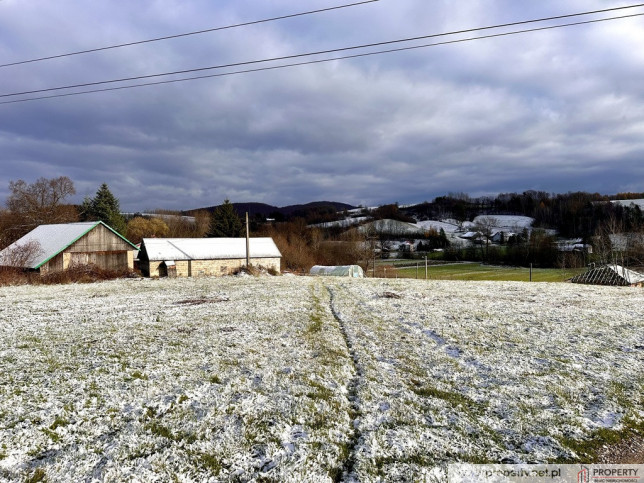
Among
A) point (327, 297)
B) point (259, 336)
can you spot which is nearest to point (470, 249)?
point (327, 297)

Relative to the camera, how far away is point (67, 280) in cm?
2928

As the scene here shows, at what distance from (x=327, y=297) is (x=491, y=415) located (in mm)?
13550

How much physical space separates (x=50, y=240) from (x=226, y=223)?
3531cm

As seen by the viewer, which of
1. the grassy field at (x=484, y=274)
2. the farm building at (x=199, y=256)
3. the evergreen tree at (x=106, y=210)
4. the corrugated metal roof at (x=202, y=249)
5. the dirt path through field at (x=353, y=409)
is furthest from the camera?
the evergreen tree at (x=106, y=210)

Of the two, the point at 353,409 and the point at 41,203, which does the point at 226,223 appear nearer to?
the point at 41,203

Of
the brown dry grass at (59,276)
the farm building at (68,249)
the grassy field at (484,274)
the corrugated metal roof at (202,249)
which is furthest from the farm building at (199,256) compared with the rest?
the grassy field at (484,274)

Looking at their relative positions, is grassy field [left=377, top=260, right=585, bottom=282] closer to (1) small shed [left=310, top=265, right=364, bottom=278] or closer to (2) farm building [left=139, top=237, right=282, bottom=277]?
(1) small shed [left=310, top=265, right=364, bottom=278]

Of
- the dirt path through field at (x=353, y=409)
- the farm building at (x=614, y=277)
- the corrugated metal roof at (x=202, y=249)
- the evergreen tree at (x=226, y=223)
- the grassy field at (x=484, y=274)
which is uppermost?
the evergreen tree at (x=226, y=223)

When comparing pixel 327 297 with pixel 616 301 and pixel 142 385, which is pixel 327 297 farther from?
pixel 616 301

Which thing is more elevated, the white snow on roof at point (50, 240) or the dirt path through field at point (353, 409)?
the white snow on roof at point (50, 240)

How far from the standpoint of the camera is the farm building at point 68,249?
3231 centimetres

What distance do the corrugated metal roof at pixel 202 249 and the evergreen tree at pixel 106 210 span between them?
2639cm

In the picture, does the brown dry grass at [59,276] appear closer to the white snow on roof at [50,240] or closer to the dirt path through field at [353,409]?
the white snow on roof at [50,240]

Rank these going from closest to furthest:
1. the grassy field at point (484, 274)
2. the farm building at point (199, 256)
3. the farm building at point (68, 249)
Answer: the farm building at point (68, 249) → the farm building at point (199, 256) → the grassy field at point (484, 274)
